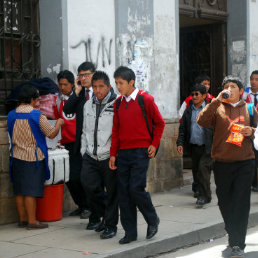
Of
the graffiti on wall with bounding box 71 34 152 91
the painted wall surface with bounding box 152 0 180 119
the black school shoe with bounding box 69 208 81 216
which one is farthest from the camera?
the painted wall surface with bounding box 152 0 180 119

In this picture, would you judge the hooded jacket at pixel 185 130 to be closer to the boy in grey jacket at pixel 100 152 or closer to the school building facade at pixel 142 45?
the school building facade at pixel 142 45

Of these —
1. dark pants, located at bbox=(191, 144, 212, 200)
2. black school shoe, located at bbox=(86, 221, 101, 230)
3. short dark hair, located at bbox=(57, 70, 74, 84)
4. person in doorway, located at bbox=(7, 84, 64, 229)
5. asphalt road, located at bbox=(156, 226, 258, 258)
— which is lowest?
asphalt road, located at bbox=(156, 226, 258, 258)

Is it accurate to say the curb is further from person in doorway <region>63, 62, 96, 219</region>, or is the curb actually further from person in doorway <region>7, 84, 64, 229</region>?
person in doorway <region>7, 84, 64, 229</region>

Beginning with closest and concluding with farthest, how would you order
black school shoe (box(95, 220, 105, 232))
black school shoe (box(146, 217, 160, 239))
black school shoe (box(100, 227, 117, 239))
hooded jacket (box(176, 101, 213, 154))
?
1. black school shoe (box(146, 217, 160, 239))
2. black school shoe (box(100, 227, 117, 239))
3. black school shoe (box(95, 220, 105, 232))
4. hooded jacket (box(176, 101, 213, 154))

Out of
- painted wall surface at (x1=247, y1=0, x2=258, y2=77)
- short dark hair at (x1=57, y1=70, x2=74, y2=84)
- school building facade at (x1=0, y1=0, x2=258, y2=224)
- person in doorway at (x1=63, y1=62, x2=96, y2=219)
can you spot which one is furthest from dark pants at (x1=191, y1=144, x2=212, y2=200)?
painted wall surface at (x1=247, y1=0, x2=258, y2=77)

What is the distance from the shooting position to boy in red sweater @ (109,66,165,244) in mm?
5914

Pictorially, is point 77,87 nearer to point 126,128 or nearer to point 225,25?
point 126,128

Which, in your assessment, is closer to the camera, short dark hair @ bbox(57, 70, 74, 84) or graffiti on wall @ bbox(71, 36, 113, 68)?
short dark hair @ bbox(57, 70, 74, 84)

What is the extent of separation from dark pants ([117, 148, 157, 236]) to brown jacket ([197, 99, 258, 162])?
70 centimetres

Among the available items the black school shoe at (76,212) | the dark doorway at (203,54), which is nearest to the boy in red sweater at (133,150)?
the black school shoe at (76,212)

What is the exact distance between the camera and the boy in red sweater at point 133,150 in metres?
5.91

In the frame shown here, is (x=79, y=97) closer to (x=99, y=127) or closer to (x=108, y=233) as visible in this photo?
(x=99, y=127)

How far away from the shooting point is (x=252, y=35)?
39.1ft

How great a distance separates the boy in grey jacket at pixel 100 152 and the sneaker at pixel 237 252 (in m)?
1.26
